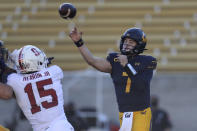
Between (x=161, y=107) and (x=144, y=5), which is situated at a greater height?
(x=144, y=5)

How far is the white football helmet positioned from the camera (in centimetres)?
462

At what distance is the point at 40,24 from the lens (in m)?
12.5

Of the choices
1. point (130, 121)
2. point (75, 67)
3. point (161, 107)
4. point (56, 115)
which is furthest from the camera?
point (75, 67)

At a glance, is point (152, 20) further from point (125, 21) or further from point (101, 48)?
point (101, 48)

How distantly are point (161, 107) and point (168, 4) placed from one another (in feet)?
14.5

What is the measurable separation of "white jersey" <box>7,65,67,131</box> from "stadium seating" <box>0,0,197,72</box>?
21.1 feet

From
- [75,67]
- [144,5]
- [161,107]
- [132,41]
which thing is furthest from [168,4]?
[132,41]

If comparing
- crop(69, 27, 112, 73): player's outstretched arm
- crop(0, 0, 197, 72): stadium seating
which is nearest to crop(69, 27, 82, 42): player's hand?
Result: crop(69, 27, 112, 73): player's outstretched arm

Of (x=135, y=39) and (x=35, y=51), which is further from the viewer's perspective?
(x=135, y=39)

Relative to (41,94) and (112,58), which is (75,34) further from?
(41,94)

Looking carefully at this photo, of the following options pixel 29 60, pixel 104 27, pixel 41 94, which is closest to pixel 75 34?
pixel 29 60

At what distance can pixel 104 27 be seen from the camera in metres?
12.5

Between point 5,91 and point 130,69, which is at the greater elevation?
point 130,69

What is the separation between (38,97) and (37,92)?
0.15 ft
